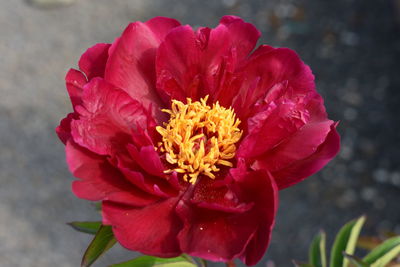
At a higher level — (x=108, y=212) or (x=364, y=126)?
(x=108, y=212)

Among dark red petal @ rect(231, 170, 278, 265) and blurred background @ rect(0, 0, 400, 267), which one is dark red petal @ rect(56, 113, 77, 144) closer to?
dark red petal @ rect(231, 170, 278, 265)

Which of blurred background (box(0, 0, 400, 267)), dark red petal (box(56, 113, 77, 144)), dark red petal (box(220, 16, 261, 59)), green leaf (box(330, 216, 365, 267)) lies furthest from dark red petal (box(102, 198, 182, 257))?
blurred background (box(0, 0, 400, 267))

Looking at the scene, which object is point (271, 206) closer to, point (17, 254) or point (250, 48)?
point (250, 48)

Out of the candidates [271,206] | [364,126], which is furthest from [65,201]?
[271,206]

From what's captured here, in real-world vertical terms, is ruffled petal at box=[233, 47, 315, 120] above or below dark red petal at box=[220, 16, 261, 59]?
below

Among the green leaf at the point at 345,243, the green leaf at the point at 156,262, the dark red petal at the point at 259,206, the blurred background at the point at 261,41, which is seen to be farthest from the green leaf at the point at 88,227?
the blurred background at the point at 261,41

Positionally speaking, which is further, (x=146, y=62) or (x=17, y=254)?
(x=17, y=254)

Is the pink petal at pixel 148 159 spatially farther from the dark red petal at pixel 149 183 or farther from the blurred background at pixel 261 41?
the blurred background at pixel 261 41
